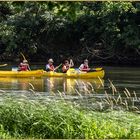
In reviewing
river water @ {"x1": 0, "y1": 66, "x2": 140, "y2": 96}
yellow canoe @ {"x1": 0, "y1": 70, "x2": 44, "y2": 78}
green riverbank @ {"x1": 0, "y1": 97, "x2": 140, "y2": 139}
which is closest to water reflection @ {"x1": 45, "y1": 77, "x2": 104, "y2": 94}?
river water @ {"x1": 0, "y1": 66, "x2": 140, "y2": 96}

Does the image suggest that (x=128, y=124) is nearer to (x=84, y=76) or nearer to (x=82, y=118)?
(x=82, y=118)

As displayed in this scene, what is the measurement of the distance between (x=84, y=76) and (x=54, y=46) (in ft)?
61.4

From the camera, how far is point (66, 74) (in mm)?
30938

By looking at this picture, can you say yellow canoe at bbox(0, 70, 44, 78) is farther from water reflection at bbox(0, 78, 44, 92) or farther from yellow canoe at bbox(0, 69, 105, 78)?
water reflection at bbox(0, 78, 44, 92)

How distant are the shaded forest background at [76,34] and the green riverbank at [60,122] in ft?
104

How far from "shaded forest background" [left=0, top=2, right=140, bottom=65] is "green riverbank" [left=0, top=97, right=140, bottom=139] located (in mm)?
31644

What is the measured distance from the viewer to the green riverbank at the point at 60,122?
1002 cm

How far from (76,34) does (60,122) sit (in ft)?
124

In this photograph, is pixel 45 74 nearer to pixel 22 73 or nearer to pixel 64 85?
pixel 22 73

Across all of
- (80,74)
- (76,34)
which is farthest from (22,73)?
(76,34)

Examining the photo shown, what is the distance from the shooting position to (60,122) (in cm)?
1015

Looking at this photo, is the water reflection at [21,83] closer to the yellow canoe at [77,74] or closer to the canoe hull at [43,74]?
the canoe hull at [43,74]

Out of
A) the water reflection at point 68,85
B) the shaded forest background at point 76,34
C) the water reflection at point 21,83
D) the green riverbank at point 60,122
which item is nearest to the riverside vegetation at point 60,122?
the green riverbank at point 60,122

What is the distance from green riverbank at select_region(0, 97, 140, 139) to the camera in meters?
10.0
